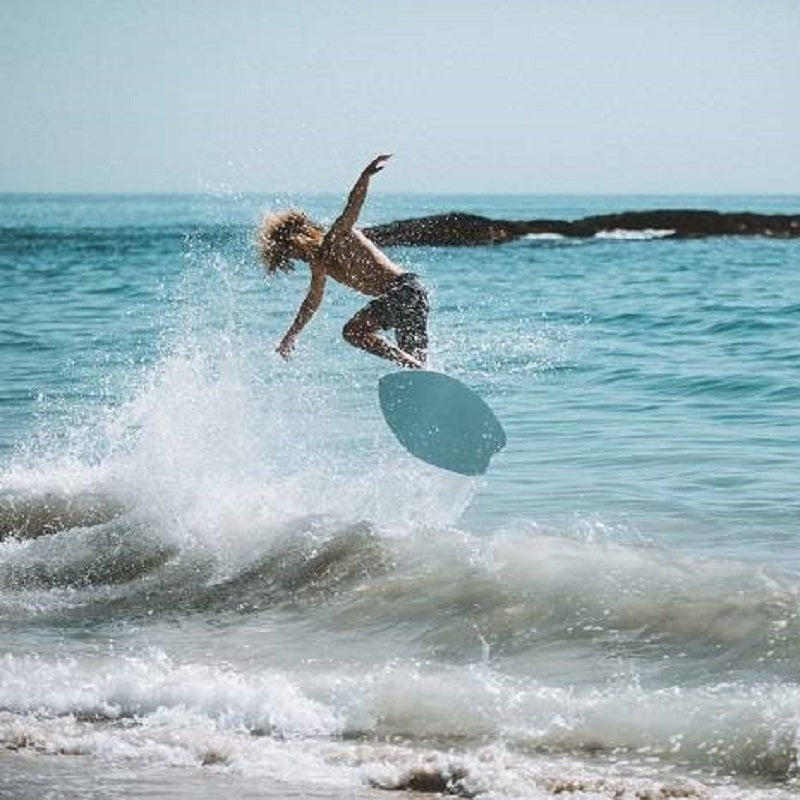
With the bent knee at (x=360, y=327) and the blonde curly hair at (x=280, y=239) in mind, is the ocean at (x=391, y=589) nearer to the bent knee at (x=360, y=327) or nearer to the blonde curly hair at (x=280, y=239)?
the blonde curly hair at (x=280, y=239)

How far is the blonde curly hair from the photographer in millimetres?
10328

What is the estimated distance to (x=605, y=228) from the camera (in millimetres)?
75562

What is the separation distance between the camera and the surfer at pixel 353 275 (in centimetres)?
1025

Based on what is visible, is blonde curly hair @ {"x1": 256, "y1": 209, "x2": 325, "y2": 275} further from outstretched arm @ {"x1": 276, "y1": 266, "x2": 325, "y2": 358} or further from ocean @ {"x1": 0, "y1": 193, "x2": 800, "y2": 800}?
ocean @ {"x1": 0, "y1": 193, "x2": 800, "y2": 800}

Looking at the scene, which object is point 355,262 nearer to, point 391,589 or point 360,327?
point 360,327

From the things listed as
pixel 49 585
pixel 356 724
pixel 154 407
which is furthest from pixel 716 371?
pixel 356 724

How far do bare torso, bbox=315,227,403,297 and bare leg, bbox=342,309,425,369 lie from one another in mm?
255

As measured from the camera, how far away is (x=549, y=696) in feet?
22.2

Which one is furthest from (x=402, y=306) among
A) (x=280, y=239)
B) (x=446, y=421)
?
(x=280, y=239)

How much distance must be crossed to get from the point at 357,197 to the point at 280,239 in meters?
0.81

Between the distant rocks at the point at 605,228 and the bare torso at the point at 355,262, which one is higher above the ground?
the distant rocks at the point at 605,228

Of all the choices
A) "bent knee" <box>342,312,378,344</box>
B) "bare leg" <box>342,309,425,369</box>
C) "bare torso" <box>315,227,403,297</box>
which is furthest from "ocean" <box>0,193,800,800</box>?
"bent knee" <box>342,312,378,344</box>

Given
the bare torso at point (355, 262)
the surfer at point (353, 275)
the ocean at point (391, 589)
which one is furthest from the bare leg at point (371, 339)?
the ocean at point (391, 589)

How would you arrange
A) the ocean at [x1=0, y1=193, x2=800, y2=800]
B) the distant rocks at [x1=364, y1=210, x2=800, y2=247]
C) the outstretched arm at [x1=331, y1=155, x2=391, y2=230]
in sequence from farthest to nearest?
the distant rocks at [x1=364, y1=210, x2=800, y2=247], the outstretched arm at [x1=331, y1=155, x2=391, y2=230], the ocean at [x1=0, y1=193, x2=800, y2=800]
